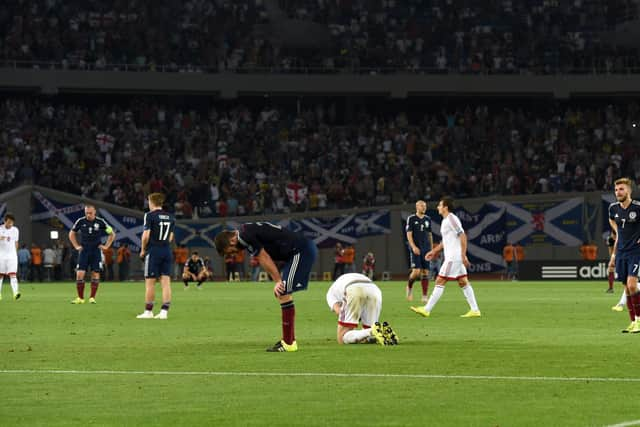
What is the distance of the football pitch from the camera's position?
1047cm

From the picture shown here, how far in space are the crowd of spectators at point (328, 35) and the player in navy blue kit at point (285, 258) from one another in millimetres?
51516

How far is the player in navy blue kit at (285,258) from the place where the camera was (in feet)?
51.9

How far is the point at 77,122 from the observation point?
6488 cm

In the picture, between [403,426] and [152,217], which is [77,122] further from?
[403,426]

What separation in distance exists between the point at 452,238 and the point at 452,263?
0.57 meters

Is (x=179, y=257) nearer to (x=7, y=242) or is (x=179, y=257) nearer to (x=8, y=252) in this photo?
(x=8, y=252)

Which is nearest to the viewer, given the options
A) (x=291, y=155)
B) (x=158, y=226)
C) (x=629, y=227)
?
(x=629, y=227)

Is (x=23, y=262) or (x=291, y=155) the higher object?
(x=291, y=155)

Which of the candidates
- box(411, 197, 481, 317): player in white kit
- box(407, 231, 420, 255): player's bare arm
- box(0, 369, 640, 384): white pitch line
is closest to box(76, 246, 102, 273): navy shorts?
box(407, 231, 420, 255): player's bare arm

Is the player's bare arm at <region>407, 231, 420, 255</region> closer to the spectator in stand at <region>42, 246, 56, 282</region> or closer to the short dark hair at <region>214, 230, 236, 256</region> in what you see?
the short dark hair at <region>214, 230, 236, 256</region>

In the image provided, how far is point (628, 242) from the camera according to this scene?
19656 mm

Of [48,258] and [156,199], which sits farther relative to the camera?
[48,258]

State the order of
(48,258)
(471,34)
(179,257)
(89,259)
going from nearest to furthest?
(89,259)
(48,258)
(179,257)
(471,34)

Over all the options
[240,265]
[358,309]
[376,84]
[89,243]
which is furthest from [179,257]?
[358,309]
